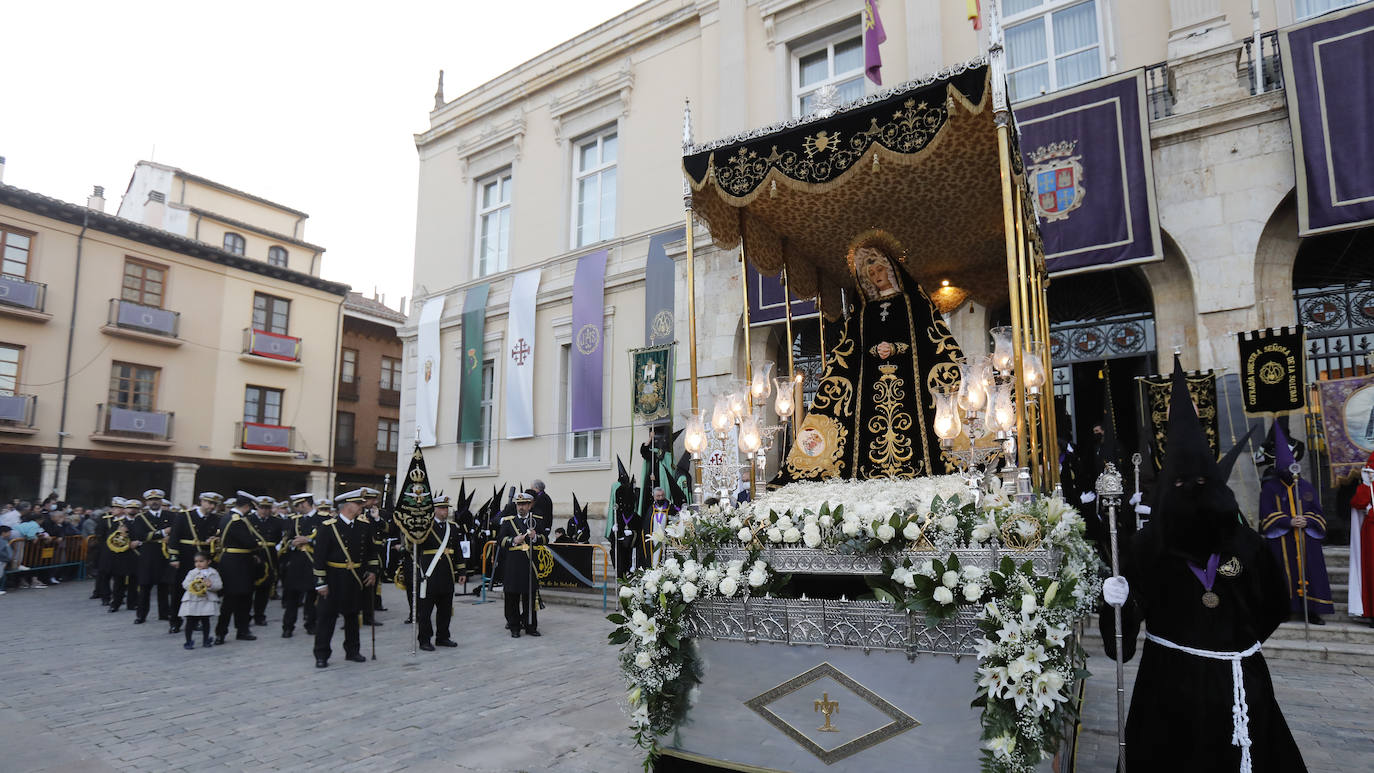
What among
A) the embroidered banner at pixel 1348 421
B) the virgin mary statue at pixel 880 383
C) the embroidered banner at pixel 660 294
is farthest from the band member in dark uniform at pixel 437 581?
the embroidered banner at pixel 1348 421

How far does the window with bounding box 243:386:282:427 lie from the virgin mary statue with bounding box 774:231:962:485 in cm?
2898

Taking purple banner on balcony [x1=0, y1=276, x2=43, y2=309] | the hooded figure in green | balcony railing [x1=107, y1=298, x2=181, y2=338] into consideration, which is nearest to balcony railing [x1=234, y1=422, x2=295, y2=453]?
balcony railing [x1=107, y1=298, x2=181, y2=338]

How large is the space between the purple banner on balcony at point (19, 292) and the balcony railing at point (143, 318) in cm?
210

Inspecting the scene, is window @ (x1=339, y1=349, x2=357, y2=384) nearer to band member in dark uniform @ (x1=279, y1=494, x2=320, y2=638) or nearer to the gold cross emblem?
band member in dark uniform @ (x1=279, y1=494, x2=320, y2=638)

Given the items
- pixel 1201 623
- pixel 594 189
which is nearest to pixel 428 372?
pixel 594 189

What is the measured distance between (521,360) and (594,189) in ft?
15.4

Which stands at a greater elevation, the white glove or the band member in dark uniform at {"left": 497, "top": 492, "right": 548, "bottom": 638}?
the white glove

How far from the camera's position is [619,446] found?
16.8 metres

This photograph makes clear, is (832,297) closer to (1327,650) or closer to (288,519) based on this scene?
(1327,650)

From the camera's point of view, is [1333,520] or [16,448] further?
[16,448]

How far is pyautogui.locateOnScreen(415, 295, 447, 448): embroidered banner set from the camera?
2075 centimetres

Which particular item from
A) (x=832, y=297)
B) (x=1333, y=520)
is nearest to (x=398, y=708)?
(x=832, y=297)

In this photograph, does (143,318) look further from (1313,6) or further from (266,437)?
(1313,6)

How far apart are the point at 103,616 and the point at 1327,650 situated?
1711 centimetres
